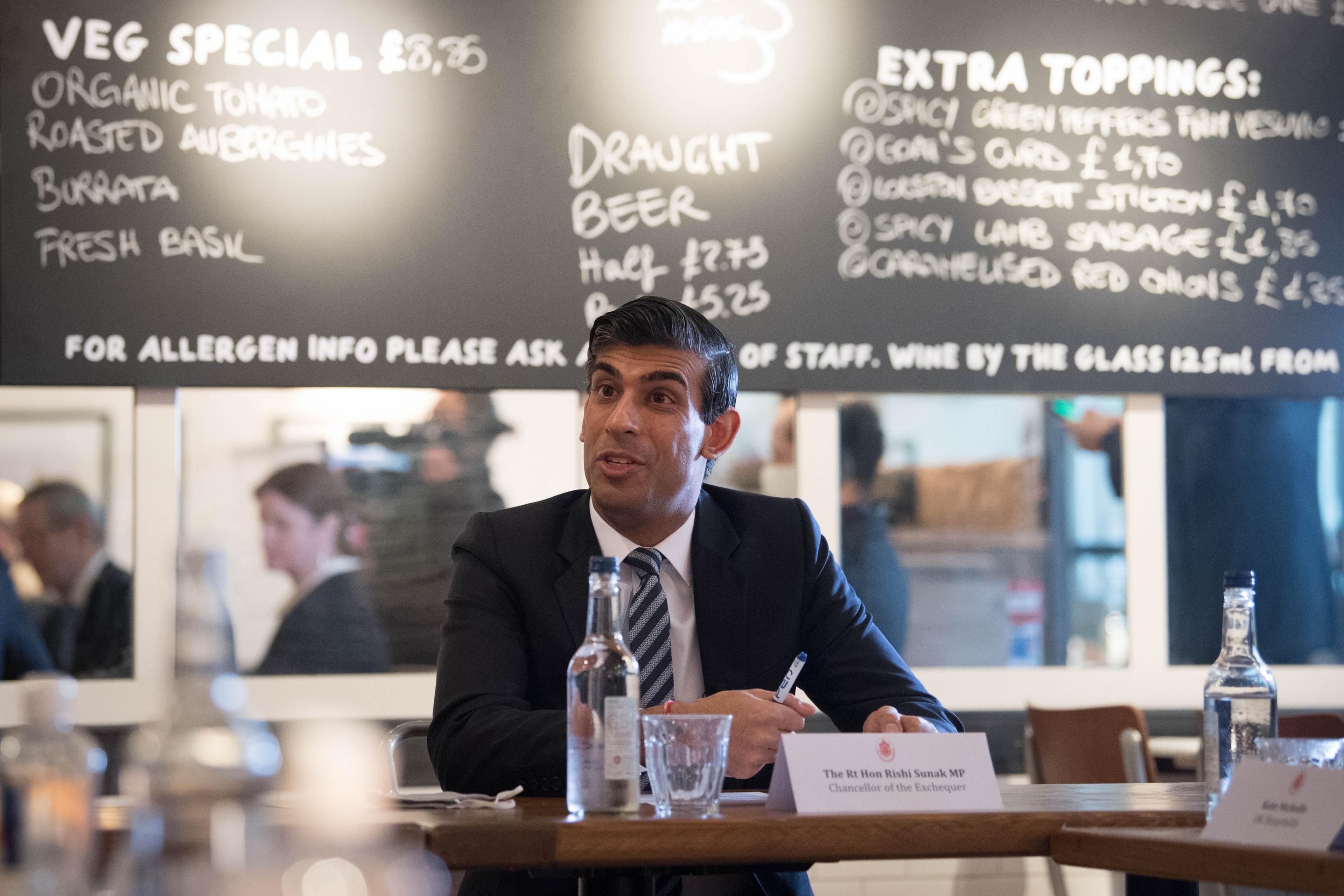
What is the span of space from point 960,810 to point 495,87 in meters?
2.43

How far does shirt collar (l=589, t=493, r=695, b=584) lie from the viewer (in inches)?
74.0

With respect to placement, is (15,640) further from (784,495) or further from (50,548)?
(784,495)

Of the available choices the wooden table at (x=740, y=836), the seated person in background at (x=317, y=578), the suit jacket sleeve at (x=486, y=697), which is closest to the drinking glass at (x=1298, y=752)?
the wooden table at (x=740, y=836)

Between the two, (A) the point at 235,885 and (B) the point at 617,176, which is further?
(B) the point at 617,176

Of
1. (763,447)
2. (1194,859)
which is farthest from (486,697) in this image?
A: (763,447)

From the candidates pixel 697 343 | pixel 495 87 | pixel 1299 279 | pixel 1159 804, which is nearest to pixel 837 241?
pixel 495 87

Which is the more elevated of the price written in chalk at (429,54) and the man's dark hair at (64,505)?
the price written in chalk at (429,54)

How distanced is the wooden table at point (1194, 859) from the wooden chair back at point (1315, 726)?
166cm

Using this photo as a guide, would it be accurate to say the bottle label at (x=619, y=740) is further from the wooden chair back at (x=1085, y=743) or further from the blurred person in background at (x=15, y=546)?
the blurred person in background at (x=15, y=546)

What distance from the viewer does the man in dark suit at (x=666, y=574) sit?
1.75 m

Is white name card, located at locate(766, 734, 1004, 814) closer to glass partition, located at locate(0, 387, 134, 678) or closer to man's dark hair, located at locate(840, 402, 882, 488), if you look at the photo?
man's dark hair, located at locate(840, 402, 882, 488)

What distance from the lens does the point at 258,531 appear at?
10.4 ft

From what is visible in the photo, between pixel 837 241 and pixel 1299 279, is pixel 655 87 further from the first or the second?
pixel 1299 279

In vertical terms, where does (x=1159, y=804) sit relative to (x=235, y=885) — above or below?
below
